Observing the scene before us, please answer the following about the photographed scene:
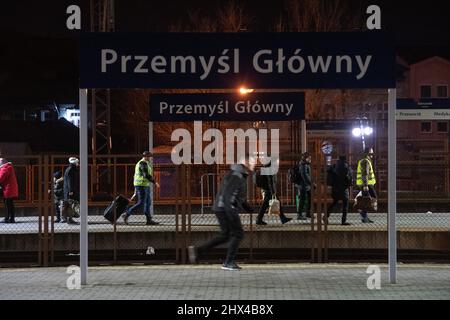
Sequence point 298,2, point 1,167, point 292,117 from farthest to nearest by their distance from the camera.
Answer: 1. point 298,2
2. point 292,117
3. point 1,167

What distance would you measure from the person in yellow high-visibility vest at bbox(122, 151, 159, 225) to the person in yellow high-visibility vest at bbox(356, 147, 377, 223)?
4.32 m

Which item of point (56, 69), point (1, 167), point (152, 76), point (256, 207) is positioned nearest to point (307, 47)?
point (152, 76)

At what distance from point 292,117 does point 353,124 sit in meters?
7.01

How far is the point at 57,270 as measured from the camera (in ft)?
40.8

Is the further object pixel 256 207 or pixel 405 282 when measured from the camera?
pixel 256 207

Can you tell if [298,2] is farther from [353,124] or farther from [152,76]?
[152,76]

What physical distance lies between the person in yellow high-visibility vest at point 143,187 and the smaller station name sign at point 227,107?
5252mm

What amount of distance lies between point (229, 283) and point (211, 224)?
16.5 ft

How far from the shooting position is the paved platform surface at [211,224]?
52.5 feet

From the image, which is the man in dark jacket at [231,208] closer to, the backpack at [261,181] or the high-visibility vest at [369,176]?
the backpack at [261,181]

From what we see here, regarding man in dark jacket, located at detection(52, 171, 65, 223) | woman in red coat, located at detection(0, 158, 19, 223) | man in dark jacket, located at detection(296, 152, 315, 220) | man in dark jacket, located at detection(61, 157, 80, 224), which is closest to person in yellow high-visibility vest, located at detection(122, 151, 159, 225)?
man in dark jacket, located at detection(61, 157, 80, 224)

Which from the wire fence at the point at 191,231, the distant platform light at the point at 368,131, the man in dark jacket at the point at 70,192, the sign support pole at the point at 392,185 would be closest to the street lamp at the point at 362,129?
the distant platform light at the point at 368,131

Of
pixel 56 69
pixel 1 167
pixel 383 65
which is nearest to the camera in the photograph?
pixel 383 65

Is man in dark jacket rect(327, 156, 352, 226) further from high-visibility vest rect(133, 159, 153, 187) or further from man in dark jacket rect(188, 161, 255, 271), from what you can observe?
man in dark jacket rect(188, 161, 255, 271)
